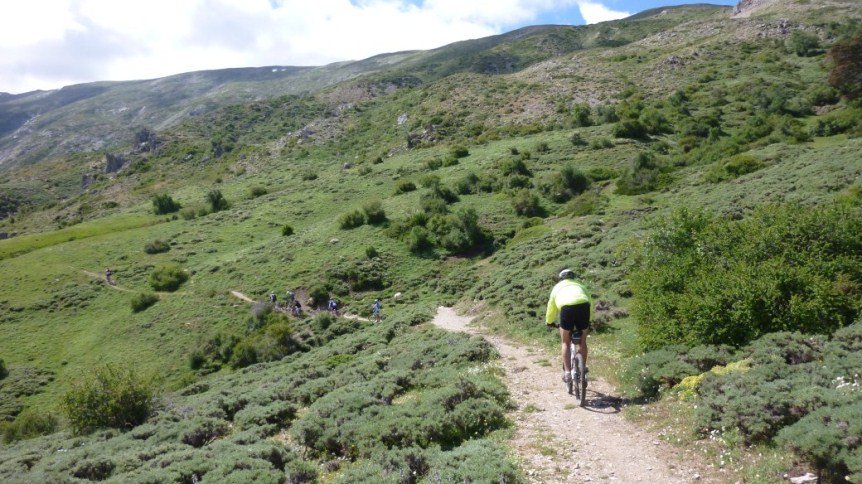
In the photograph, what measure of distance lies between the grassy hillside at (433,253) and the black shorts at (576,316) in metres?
1.84

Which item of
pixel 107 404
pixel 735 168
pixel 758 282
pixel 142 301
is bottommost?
pixel 142 301

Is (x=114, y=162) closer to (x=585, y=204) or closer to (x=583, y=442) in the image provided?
(x=585, y=204)

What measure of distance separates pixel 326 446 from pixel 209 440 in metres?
4.77

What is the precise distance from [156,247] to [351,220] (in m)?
23.1

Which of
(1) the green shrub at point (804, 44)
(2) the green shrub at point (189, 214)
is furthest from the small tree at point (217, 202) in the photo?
(1) the green shrub at point (804, 44)

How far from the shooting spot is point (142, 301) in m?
41.9

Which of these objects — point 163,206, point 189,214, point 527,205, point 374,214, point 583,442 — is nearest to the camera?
point 583,442

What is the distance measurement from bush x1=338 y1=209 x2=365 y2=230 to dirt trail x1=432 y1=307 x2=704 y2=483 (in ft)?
126

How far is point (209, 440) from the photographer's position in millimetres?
12797

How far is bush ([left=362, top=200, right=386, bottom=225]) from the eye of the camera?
4875 centimetres

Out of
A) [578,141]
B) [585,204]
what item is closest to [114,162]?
[578,141]

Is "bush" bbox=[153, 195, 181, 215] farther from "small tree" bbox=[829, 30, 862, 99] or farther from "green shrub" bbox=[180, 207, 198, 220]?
"small tree" bbox=[829, 30, 862, 99]

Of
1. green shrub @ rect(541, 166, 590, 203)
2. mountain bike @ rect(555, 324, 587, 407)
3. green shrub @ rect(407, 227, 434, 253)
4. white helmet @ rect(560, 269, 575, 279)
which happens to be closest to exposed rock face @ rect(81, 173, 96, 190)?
green shrub @ rect(407, 227, 434, 253)

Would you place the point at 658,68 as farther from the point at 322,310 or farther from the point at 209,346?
the point at 209,346
